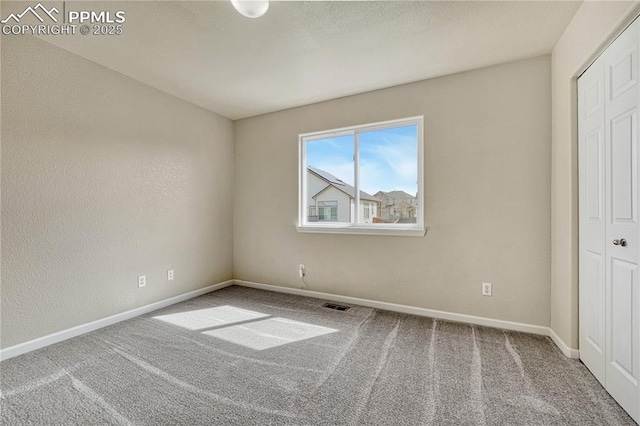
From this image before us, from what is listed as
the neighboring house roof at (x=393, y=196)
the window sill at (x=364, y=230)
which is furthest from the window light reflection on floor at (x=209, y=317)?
the neighboring house roof at (x=393, y=196)

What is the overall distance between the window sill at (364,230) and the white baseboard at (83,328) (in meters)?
1.73

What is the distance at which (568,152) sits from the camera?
2055 mm

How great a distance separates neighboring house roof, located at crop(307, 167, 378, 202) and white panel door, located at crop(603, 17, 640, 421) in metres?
1.98

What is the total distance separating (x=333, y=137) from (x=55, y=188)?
2.82m

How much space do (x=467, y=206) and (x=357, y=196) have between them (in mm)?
1209

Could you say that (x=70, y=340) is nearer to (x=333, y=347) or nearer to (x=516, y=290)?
(x=333, y=347)

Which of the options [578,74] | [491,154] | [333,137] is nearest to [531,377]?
[491,154]

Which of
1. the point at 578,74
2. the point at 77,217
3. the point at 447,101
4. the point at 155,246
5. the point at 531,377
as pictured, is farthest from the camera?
the point at 155,246

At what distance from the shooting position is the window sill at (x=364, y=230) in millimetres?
2899

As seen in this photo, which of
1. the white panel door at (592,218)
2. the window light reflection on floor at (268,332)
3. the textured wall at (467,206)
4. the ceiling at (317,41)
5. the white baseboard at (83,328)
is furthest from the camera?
the textured wall at (467,206)

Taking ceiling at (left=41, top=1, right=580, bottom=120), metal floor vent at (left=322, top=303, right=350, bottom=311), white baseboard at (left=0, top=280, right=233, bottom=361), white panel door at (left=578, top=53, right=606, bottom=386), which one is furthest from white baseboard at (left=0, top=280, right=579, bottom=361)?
ceiling at (left=41, top=1, right=580, bottom=120)

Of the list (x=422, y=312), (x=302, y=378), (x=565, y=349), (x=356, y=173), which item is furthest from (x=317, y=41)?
(x=565, y=349)

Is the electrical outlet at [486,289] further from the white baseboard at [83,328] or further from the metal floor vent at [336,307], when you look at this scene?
the white baseboard at [83,328]

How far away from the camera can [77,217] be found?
2436 millimetres
